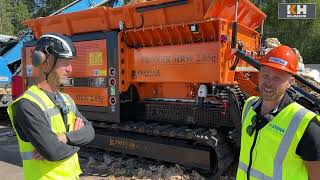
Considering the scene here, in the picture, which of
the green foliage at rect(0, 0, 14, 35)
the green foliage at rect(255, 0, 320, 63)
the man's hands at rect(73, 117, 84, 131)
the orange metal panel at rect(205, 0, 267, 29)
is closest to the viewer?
the man's hands at rect(73, 117, 84, 131)

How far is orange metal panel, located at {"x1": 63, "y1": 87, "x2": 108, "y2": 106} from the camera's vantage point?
673 centimetres

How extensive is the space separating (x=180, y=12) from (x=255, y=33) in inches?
61.6

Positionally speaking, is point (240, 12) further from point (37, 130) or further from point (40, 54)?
point (37, 130)

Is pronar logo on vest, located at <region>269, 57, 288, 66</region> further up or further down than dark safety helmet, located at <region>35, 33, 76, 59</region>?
further down

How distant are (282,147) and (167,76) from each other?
4.04 m

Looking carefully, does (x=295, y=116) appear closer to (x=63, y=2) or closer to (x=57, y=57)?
(x=57, y=57)

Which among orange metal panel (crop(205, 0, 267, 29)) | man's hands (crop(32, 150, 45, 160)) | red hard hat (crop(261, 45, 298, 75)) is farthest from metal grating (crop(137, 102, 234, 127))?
man's hands (crop(32, 150, 45, 160))

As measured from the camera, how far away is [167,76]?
608 cm

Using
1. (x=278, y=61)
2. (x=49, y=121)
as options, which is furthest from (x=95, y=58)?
(x=278, y=61)

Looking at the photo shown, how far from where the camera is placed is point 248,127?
7.68ft

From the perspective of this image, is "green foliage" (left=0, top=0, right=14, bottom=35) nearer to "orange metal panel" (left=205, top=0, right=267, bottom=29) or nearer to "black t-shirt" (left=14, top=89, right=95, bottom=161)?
"orange metal panel" (left=205, top=0, right=267, bottom=29)

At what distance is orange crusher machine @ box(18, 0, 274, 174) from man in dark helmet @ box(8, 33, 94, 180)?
10.0ft

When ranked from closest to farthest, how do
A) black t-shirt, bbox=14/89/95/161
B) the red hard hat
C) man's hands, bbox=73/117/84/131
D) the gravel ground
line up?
1. the red hard hat
2. black t-shirt, bbox=14/89/95/161
3. man's hands, bbox=73/117/84/131
4. the gravel ground

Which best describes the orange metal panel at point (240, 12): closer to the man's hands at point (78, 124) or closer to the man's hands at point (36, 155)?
the man's hands at point (78, 124)
